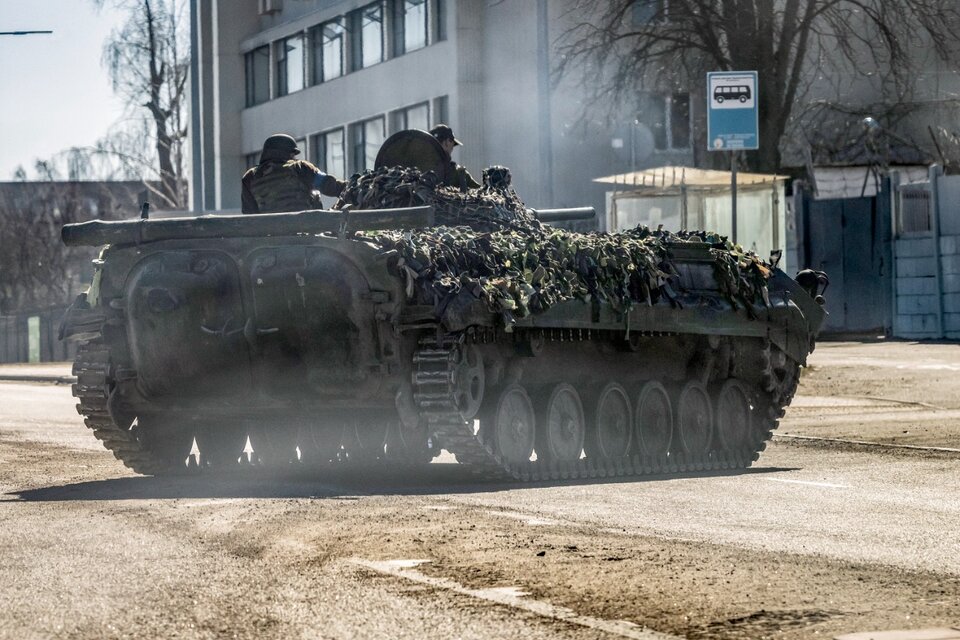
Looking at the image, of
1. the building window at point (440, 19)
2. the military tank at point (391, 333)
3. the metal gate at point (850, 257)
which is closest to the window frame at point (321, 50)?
the building window at point (440, 19)

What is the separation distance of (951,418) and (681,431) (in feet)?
18.1

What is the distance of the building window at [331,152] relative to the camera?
48750 mm

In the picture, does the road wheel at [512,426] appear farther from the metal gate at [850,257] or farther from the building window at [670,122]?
the building window at [670,122]

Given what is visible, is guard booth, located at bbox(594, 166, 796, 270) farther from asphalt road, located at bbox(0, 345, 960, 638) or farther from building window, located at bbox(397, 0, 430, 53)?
asphalt road, located at bbox(0, 345, 960, 638)

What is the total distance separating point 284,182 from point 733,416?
4.94m

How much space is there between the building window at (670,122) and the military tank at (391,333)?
2788 centimetres

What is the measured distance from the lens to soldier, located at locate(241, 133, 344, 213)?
50.5 feet

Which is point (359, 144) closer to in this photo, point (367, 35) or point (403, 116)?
point (367, 35)

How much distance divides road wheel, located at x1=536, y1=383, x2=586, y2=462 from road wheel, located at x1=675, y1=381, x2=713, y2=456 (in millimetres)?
1647

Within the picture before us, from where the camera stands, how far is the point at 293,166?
15.4 m

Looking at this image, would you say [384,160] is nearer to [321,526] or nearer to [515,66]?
[321,526]

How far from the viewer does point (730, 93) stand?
20.6m

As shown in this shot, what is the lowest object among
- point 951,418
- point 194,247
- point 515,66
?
point 951,418

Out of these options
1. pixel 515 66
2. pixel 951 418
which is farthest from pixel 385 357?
pixel 515 66
